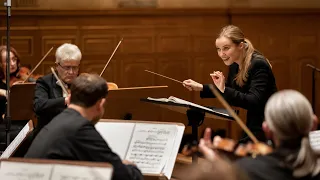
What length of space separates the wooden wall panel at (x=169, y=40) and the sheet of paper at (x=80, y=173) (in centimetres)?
429

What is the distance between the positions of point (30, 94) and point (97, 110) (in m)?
2.14

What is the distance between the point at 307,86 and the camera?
7.50 m

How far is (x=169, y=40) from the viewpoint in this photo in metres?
7.33

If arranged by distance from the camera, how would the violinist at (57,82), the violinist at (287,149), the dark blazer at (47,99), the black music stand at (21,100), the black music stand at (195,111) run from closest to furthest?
the violinist at (287,149) < the black music stand at (195,111) < the dark blazer at (47,99) < the violinist at (57,82) < the black music stand at (21,100)

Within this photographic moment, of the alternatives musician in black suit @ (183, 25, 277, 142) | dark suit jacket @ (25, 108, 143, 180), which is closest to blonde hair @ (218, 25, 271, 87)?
musician in black suit @ (183, 25, 277, 142)

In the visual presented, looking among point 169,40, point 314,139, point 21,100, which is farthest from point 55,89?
point 169,40

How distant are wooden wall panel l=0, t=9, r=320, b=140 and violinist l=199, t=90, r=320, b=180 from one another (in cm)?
464

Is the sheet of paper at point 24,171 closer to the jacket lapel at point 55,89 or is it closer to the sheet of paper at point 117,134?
the sheet of paper at point 117,134

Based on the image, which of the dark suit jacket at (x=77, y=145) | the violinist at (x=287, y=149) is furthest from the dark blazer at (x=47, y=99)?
the violinist at (x=287, y=149)

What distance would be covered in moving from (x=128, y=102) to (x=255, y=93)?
1007 millimetres

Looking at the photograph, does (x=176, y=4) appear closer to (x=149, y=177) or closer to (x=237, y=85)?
(x=237, y=85)

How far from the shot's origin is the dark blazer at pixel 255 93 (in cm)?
441

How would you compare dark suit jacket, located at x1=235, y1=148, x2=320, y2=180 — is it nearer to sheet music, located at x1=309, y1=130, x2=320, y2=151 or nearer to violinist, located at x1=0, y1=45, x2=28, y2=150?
sheet music, located at x1=309, y1=130, x2=320, y2=151

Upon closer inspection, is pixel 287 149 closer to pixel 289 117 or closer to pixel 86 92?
pixel 289 117
